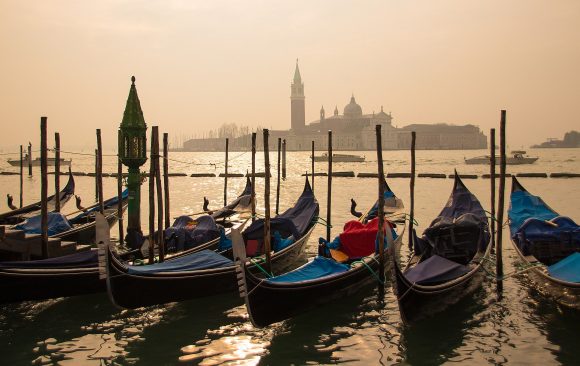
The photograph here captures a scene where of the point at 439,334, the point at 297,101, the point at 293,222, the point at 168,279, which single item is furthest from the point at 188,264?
the point at 297,101

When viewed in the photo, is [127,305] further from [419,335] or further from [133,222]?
[133,222]

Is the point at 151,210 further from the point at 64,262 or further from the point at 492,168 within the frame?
the point at 492,168

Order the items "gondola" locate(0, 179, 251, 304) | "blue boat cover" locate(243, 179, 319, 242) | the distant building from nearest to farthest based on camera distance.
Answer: "gondola" locate(0, 179, 251, 304), "blue boat cover" locate(243, 179, 319, 242), the distant building

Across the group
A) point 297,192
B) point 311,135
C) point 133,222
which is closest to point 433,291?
point 133,222

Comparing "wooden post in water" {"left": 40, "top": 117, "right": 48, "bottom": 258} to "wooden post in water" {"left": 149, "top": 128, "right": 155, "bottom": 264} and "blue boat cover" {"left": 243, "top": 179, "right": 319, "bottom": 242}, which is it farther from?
"blue boat cover" {"left": 243, "top": 179, "right": 319, "bottom": 242}

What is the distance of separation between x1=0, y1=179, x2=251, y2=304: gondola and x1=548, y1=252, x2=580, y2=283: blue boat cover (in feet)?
17.4

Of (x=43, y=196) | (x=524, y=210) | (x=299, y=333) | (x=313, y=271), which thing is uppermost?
(x=43, y=196)

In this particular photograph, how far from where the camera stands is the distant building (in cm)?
12794

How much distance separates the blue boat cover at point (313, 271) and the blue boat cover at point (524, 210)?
13.3 ft

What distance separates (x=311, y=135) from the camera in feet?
434

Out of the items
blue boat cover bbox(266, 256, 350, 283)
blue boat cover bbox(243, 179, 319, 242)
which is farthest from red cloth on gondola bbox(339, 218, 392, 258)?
blue boat cover bbox(243, 179, 319, 242)

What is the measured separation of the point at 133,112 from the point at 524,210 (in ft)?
24.7

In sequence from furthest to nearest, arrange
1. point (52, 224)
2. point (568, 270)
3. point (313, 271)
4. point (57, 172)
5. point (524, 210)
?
point (57, 172)
point (52, 224)
point (524, 210)
point (313, 271)
point (568, 270)

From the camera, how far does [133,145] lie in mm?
11164
